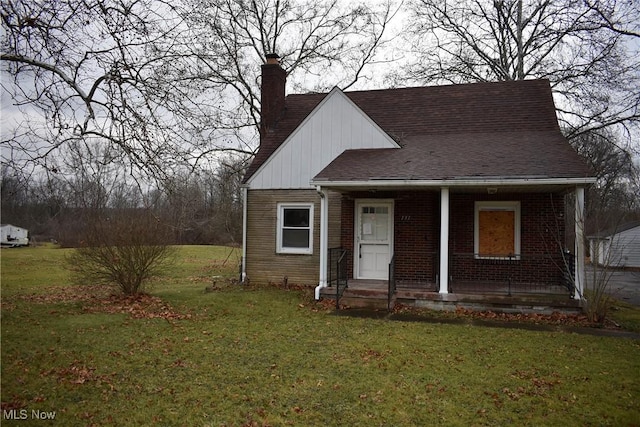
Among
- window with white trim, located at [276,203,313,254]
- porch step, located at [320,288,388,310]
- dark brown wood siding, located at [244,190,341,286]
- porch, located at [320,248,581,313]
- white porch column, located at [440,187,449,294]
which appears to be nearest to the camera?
porch, located at [320,248,581,313]

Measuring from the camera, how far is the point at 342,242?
13.9m

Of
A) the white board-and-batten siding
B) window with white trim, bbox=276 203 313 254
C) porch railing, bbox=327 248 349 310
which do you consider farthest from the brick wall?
window with white trim, bbox=276 203 313 254

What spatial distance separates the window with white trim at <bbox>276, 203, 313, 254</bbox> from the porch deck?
2.77m

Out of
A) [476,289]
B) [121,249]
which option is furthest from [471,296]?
[121,249]

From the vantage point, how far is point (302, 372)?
21.5 feet

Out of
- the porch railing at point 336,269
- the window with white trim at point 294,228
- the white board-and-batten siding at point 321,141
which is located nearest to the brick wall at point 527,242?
the porch railing at point 336,269

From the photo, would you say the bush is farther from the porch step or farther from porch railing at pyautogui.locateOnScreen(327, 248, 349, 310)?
the porch step

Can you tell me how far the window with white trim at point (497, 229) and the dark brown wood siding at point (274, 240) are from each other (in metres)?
4.13

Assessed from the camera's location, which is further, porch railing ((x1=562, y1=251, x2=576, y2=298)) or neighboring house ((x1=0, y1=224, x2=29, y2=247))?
neighboring house ((x1=0, y1=224, x2=29, y2=247))

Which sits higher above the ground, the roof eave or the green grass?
the roof eave

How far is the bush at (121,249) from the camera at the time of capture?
11738 millimetres

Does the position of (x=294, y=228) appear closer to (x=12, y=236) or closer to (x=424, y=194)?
(x=424, y=194)

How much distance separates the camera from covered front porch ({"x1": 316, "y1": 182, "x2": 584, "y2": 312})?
11.3 metres

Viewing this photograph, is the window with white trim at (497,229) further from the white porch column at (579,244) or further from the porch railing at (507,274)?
the white porch column at (579,244)
